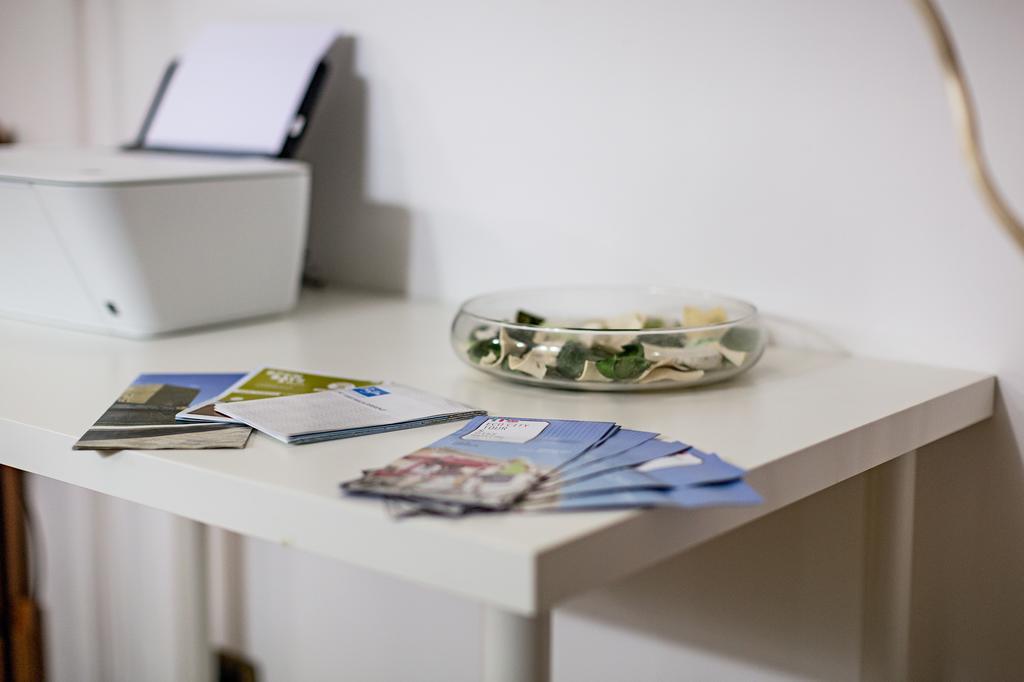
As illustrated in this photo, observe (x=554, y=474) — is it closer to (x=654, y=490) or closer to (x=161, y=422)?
(x=654, y=490)

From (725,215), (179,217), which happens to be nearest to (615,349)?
(725,215)

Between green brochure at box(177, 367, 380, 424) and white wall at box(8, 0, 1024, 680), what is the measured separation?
14.9 inches

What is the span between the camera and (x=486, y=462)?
70cm

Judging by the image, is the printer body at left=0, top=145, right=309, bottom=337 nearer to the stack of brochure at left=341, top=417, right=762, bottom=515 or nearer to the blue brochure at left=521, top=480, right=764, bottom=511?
the stack of brochure at left=341, top=417, right=762, bottom=515

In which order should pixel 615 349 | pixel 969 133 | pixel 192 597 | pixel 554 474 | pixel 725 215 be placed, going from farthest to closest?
pixel 192 597 → pixel 725 215 → pixel 615 349 → pixel 554 474 → pixel 969 133

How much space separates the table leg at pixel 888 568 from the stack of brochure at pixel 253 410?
390 millimetres

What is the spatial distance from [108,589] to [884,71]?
1.46 m

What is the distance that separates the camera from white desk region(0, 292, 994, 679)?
1.93ft

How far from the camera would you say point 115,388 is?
0.92 metres

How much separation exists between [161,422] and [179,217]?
0.38m

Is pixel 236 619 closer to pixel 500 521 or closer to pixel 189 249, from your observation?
pixel 189 249

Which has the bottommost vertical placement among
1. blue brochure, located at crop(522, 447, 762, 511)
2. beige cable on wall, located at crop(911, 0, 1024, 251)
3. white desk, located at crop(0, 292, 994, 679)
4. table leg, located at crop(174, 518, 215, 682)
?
table leg, located at crop(174, 518, 215, 682)

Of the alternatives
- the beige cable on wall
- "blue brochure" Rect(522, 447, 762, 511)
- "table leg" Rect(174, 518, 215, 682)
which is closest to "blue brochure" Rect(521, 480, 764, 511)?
"blue brochure" Rect(522, 447, 762, 511)

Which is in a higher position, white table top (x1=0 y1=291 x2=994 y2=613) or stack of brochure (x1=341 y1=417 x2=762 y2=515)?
A: stack of brochure (x1=341 y1=417 x2=762 y2=515)
